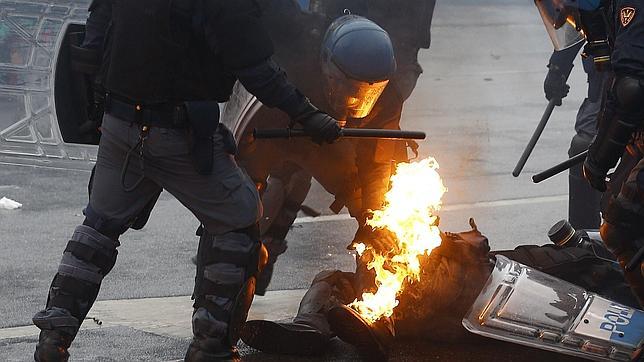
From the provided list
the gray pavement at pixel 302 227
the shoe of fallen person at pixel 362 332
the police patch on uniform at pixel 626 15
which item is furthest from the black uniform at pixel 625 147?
the shoe of fallen person at pixel 362 332

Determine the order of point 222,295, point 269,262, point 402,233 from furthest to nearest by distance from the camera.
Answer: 1. point 269,262
2. point 402,233
3. point 222,295

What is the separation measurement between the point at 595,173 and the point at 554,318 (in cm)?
57

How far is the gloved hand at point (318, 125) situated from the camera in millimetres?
4660

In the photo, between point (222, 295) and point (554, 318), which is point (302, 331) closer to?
point (222, 295)

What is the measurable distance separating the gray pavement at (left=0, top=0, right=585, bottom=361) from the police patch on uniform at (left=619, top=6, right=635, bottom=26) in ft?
4.55

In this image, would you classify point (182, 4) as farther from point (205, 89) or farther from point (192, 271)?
point (192, 271)

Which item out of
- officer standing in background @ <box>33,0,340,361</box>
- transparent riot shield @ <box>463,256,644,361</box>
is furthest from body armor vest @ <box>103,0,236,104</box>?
transparent riot shield @ <box>463,256,644,361</box>

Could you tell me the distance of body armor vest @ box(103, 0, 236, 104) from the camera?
4457mm

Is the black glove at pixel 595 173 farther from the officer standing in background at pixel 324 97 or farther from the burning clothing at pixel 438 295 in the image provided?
the officer standing in background at pixel 324 97

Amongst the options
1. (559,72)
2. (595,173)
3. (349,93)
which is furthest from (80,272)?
(559,72)

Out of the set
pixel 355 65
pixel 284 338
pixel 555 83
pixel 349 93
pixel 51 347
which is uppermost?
pixel 355 65

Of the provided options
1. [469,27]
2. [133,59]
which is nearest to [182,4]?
[133,59]

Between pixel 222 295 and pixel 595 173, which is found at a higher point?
pixel 595 173

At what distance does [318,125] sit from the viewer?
466cm
